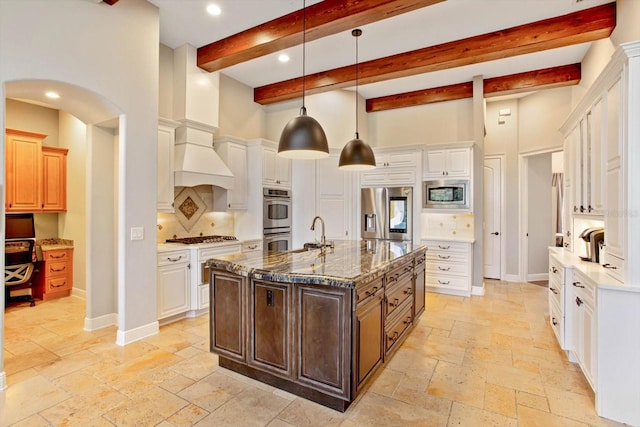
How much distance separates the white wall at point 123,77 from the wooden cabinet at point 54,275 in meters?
2.58

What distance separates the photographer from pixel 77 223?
5.07m

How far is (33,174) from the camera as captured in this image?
16.0ft

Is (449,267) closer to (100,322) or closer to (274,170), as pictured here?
(274,170)

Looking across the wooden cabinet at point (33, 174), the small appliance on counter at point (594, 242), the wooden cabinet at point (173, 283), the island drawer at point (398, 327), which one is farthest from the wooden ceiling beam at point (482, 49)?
the wooden cabinet at point (33, 174)

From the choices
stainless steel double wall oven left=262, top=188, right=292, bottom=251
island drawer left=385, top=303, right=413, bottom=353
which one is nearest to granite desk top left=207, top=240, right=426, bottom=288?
island drawer left=385, top=303, right=413, bottom=353

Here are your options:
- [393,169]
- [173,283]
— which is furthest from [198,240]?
[393,169]

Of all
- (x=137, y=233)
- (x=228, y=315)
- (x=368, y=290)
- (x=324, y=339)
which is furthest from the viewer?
(x=137, y=233)

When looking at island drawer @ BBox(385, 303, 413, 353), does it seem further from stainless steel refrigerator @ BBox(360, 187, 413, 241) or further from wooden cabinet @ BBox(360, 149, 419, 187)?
wooden cabinet @ BBox(360, 149, 419, 187)

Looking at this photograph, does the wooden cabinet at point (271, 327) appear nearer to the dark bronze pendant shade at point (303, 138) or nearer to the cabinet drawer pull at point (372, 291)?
the cabinet drawer pull at point (372, 291)

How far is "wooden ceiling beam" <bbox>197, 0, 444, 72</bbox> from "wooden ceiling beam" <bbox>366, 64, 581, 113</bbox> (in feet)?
9.50

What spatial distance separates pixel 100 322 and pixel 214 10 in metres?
3.83

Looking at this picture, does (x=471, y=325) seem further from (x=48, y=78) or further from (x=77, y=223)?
(x=77, y=223)

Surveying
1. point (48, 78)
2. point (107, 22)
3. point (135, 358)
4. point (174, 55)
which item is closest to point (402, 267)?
point (135, 358)

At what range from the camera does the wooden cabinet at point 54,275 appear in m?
4.89
